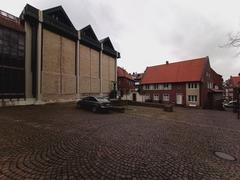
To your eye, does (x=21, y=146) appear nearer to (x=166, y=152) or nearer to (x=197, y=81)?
(x=166, y=152)

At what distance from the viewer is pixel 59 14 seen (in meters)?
26.9

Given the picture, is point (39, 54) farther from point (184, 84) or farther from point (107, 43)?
point (184, 84)

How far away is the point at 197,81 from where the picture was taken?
34.9 metres

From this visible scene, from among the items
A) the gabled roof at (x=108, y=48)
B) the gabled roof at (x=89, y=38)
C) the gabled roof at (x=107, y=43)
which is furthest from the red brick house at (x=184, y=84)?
the gabled roof at (x=89, y=38)

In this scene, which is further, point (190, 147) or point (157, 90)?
point (157, 90)

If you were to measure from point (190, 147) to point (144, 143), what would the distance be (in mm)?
2041

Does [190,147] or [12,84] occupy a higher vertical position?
[12,84]

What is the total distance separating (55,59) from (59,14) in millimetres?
8597

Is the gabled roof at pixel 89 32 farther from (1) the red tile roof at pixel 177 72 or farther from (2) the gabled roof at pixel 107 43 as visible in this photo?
(1) the red tile roof at pixel 177 72

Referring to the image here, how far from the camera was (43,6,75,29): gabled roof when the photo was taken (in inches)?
982

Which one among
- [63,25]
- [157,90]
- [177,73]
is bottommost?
[157,90]

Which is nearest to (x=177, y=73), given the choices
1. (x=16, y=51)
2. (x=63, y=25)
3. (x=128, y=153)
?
(x=63, y=25)

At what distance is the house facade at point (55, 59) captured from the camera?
838 inches

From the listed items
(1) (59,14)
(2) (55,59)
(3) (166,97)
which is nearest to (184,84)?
(3) (166,97)
